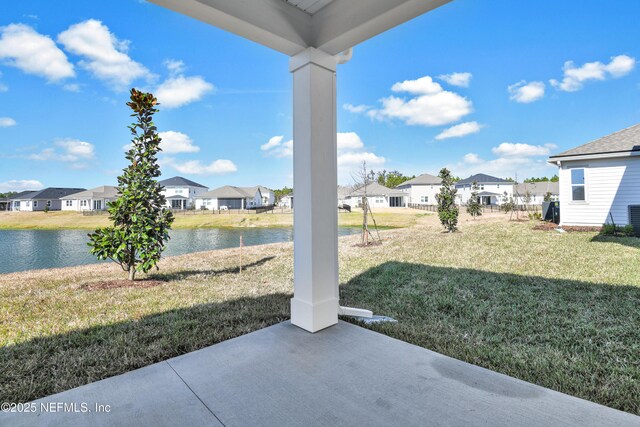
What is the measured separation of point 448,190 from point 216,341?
953 centimetres

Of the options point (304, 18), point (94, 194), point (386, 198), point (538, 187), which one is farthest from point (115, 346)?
point (538, 187)

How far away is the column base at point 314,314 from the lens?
2375mm

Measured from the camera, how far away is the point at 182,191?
94.1 feet

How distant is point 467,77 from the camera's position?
14906 mm

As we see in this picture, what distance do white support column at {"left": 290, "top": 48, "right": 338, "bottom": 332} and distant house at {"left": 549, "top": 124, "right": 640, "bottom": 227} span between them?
10.3m

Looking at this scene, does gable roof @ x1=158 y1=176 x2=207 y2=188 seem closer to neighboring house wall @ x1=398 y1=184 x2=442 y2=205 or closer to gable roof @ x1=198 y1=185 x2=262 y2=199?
gable roof @ x1=198 y1=185 x2=262 y2=199

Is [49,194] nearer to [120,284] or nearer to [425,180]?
[120,284]

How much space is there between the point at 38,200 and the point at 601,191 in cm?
2490

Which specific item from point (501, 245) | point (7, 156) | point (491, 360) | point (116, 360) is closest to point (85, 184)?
point (7, 156)

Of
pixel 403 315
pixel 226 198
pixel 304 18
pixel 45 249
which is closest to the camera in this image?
pixel 304 18

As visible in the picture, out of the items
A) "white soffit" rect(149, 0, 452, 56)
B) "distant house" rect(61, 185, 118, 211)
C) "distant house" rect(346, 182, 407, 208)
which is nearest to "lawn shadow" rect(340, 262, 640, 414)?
"white soffit" rect(149, 0, 452, 56)

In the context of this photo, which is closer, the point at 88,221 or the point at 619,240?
the point at 619,240

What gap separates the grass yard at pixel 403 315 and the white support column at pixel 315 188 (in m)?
0.52

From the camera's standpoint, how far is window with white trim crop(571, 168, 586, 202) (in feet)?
30.2
